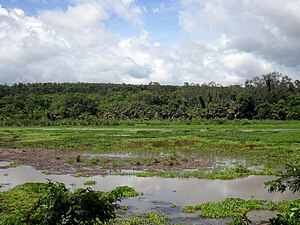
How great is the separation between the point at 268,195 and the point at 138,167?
465 inches

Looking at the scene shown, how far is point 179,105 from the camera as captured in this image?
106 metres

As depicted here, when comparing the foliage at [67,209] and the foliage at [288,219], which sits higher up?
the foliage at [67,209]

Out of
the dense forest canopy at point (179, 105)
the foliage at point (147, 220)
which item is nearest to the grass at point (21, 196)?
the foliage at point (147, 220)

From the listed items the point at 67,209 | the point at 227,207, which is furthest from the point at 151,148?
the point at 67,209

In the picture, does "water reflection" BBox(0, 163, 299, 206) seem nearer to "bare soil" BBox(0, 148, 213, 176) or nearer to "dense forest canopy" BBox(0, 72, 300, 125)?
"bare soil" BBox(0, 148, 213, 176)

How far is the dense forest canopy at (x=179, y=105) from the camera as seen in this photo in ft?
304

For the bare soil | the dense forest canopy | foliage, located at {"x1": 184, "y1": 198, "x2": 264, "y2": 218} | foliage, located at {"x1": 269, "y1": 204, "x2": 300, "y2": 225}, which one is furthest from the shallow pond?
the dense forest canopy

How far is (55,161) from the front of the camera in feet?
105

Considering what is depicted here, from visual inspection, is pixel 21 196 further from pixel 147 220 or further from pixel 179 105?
pixel 179 105

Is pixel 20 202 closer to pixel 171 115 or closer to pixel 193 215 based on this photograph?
pixel 193 215

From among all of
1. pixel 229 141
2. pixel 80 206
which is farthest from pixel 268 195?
pixel 229 141

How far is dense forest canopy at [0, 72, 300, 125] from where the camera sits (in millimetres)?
92625

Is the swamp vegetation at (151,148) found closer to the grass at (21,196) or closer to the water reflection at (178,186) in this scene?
the grass at (21,196)

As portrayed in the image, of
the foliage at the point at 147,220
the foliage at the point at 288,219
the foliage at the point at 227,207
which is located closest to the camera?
the foliage at the point at 288,219
